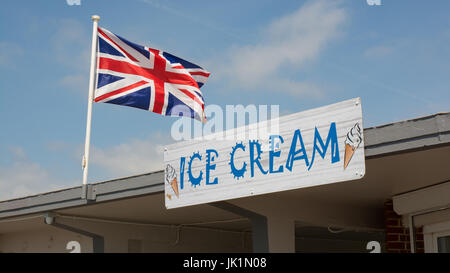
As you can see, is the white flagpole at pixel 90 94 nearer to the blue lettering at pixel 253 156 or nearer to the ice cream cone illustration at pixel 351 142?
the blue lettering at pixel 253 156

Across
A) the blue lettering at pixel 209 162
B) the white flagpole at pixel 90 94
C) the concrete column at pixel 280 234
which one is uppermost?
the white flagpole at pixel 90 94

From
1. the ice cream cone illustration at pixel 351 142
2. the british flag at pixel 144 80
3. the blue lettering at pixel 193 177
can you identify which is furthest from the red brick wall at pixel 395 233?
the ice cream cone illustration at pixel 351 142

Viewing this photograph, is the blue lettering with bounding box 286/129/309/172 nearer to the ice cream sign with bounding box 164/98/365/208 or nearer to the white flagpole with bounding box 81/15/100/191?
the ice cream sign with bounding box 164/98/365/208

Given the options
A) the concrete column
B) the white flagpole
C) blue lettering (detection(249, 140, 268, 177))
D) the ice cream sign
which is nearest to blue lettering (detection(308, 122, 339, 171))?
the ice cream sign

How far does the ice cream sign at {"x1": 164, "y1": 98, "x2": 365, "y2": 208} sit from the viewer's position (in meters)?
6.97

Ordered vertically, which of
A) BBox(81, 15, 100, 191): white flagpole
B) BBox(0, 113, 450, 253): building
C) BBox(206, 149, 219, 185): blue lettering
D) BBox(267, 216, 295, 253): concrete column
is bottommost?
BBox(267, 216, 295, 253): concrete column

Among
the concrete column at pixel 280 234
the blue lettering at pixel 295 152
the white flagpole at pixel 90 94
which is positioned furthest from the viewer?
the white flagpole at pixel 90 94

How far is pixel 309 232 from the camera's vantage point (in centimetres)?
1459

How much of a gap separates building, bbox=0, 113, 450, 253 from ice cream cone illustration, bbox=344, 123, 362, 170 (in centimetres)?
10

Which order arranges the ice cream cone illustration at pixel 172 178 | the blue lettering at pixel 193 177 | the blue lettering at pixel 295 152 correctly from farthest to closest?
the ice cream cone illustration at pixel 172 178, the blue lettering at pixel 193 177, the blue lettering at pixel 295 152

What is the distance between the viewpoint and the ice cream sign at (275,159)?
6.97 m

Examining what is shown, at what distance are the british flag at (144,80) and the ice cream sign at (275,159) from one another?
268 centimetres

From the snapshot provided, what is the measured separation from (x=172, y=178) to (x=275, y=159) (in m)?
1.78
